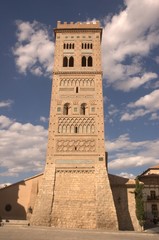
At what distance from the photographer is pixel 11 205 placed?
75.5 feet

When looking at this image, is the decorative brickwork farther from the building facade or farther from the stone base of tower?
the building facade

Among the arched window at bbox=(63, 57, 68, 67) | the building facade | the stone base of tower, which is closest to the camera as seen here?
the stone base of tower

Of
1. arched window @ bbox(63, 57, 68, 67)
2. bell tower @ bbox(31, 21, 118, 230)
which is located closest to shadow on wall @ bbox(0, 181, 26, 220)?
A: bell tower @ bbox(31, 21, 118, 230)

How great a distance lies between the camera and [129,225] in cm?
2119

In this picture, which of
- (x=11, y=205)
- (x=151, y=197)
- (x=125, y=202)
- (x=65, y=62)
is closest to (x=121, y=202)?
(x=125, y=202)

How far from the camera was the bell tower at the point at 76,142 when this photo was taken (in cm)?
1947

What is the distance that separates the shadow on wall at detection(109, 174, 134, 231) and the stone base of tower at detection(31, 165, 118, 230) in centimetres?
250

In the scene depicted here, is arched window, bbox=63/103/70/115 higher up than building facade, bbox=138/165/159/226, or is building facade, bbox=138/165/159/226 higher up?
arched window, bbox=63/103/70/115

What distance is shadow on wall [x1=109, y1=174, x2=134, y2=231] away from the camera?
21166 mm

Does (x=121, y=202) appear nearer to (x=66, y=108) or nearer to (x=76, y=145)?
(x=76, y=145)

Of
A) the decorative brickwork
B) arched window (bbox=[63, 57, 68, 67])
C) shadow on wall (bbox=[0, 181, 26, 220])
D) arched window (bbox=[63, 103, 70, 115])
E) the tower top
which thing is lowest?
shadow on wall (bbox=[0, 181, 26, 220])

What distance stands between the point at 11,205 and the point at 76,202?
22.3 ft

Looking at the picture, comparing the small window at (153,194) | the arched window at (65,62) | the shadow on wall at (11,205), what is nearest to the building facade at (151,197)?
the small window at (153,194)

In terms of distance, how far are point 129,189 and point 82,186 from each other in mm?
4846
